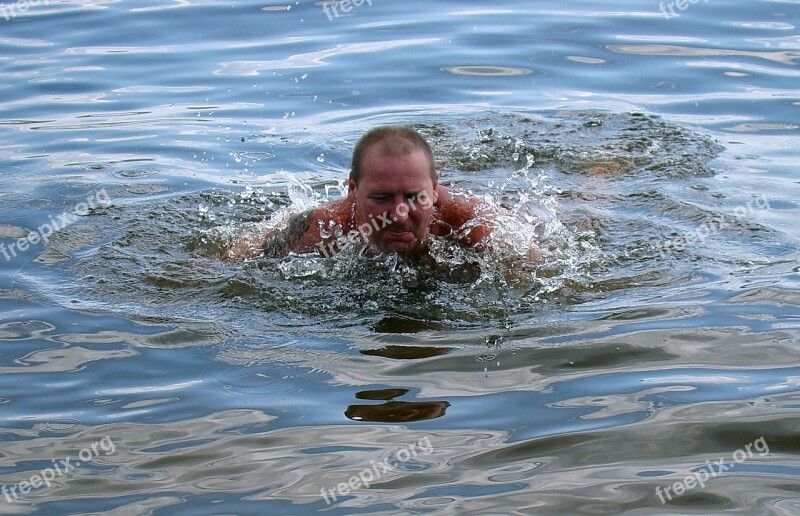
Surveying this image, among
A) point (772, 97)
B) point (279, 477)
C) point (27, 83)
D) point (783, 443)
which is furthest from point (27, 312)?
point (772, 97)

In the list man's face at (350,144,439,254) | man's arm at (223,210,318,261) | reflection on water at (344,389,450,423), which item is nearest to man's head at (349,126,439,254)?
man's face at (350,144,439,254)

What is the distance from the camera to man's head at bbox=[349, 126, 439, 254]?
6883mm

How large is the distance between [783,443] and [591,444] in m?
0.80

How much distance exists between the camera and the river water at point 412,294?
190 inches

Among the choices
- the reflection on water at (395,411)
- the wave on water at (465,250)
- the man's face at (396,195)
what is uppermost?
the man's face at (396,195)

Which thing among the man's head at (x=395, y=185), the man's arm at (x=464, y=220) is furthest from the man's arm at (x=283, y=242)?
the man's arm at (x=464, y=220)

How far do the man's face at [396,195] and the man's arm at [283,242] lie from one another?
551 millimetres

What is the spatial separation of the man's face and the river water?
0.29 meters

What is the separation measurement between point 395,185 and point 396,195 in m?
0.07

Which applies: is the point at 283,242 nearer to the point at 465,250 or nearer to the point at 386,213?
the point at 386,213

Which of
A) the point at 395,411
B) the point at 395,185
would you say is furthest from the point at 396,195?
the point at 395,411

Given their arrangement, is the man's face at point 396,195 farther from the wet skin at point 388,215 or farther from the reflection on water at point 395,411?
the reflection on water at point 395,411

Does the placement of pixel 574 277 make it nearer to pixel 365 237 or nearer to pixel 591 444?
pixel 365 237

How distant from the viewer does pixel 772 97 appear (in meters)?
11.3
